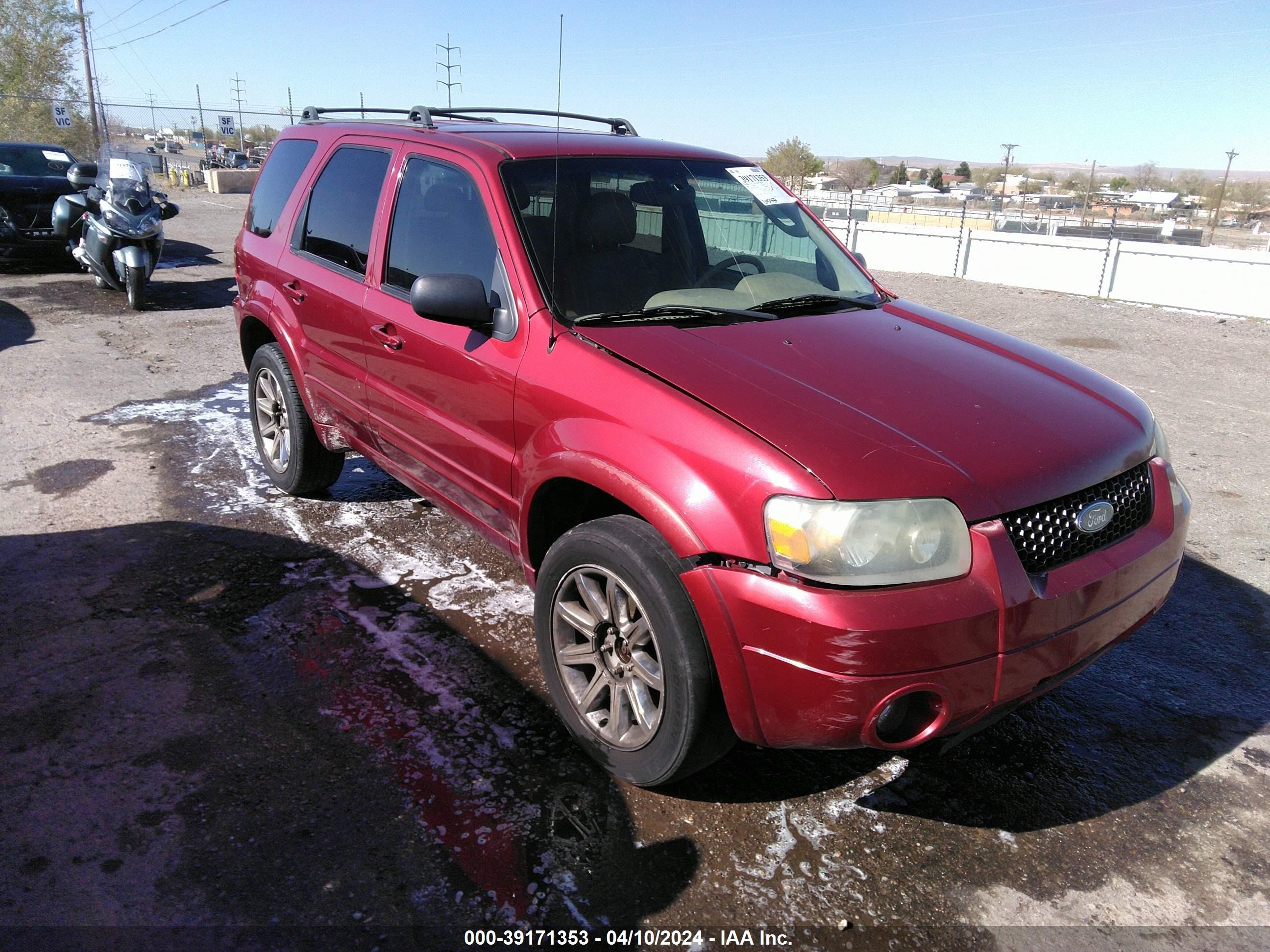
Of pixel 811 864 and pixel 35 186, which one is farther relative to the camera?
pixel 35 186

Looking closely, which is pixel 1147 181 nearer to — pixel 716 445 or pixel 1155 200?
pixel 1155 200

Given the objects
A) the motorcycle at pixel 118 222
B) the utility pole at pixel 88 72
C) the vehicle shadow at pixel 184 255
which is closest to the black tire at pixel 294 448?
the motorcycle at pixel 118 222

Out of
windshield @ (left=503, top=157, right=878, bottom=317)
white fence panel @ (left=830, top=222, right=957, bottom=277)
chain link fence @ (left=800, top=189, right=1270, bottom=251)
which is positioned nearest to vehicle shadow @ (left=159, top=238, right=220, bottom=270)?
white fence panel @ (left=830, top=222, right=957, bottom=277)

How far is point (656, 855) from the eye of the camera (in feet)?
8.38

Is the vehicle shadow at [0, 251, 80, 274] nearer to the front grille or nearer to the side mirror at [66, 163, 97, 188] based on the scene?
the side mirror at [66, 163, 97, 188]

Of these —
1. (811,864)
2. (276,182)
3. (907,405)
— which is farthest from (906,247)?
(811,864)

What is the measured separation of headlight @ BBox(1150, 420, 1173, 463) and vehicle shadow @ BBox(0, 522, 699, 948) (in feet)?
6.48

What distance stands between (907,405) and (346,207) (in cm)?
280

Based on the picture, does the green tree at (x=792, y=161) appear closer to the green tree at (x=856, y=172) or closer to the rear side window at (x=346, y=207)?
the green tree at (x=856, y=172)

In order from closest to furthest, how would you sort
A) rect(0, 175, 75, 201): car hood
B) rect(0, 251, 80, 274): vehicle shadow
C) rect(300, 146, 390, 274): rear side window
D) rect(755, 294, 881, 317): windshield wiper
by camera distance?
rect(755, 294, 881, 317): windshield wiper → rect(300, 146, 390, 274): rear side window → rect(0, 175, 75, 201): car hood → rect(0, 251, 80, 274): vehicle shadow

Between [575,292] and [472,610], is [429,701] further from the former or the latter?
[575,292]

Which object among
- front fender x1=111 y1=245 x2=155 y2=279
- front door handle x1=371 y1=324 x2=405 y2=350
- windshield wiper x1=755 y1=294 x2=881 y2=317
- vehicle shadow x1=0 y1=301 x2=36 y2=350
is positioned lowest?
vehicle shadow x1=0 y1=301 x2=36 y2=350

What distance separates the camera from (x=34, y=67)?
3516cm

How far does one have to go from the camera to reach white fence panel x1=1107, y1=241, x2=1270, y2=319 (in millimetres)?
12016
